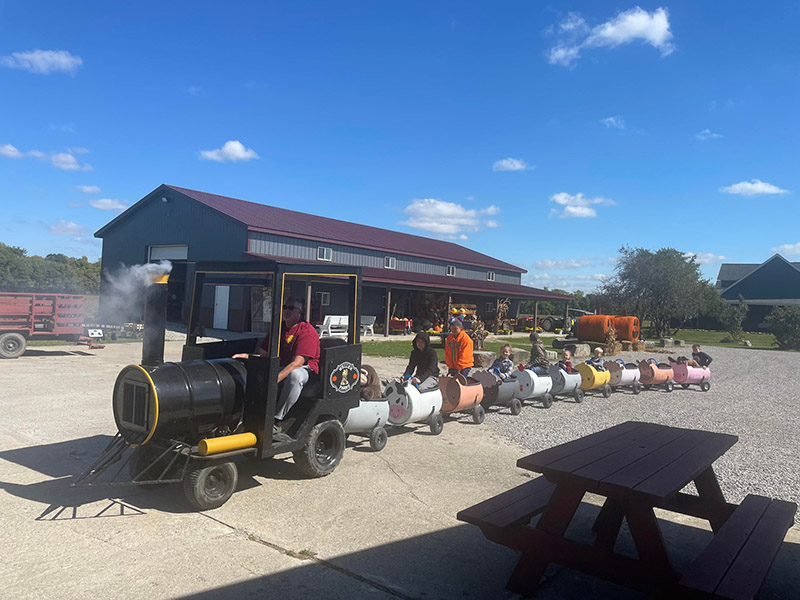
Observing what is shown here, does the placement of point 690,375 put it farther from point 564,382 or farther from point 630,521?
point 630,521

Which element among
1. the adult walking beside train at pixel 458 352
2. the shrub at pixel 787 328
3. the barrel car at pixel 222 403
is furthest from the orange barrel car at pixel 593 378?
the shrub at pixel 787 328

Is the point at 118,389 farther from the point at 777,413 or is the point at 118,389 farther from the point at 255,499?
the point at 777,413

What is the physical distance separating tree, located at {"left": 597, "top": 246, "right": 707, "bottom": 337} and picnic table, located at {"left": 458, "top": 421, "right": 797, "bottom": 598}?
37825 millimetres

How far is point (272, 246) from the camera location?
24828 mm

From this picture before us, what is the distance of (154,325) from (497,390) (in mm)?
5668

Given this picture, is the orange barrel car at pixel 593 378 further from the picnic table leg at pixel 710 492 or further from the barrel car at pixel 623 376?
the picnic table leg at pixel 710 492

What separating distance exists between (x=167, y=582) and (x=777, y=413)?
11108 millimetres

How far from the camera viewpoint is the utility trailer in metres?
14.2

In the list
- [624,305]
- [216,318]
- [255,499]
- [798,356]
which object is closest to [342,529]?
[255,499]

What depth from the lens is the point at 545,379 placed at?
1032cm

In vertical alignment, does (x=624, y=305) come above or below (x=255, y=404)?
above

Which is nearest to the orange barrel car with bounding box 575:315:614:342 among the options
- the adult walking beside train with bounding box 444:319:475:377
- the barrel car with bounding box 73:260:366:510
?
the adult walking beside train with bounding box 444:319:475:377

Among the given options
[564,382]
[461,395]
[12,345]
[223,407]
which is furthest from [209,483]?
[12,345]

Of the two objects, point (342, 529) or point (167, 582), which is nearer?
point (167, 582)
